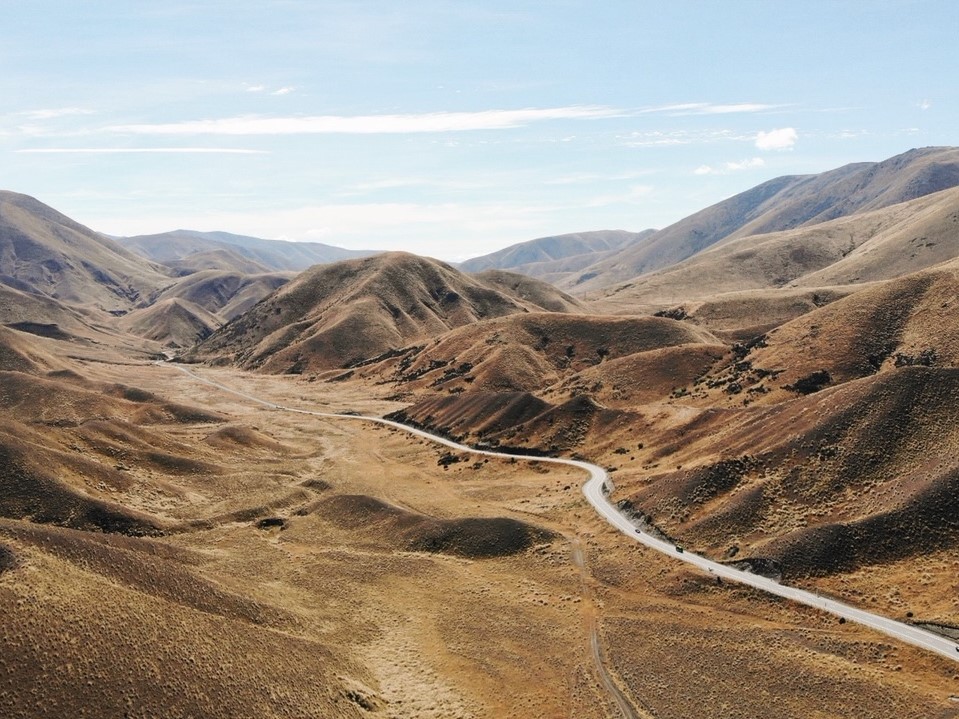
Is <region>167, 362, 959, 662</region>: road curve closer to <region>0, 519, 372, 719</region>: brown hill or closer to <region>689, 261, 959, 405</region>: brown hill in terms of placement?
<region>0, 519, 372, 719</region>: brown hill

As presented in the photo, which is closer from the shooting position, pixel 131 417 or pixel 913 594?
pixel 913 594

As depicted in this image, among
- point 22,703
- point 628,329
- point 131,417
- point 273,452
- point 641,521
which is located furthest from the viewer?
point 628,329

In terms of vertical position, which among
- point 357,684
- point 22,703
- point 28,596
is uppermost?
point 28,596

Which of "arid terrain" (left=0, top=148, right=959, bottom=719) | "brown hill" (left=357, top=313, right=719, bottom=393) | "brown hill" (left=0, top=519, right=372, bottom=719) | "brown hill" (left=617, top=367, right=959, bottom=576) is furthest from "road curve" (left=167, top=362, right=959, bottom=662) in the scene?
"brown hill" (left=357, top=313, right=719, bottom=393)

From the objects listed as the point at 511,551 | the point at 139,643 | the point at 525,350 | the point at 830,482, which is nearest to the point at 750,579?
the point at 830,482

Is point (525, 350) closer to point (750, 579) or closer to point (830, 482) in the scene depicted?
point (830, 482)

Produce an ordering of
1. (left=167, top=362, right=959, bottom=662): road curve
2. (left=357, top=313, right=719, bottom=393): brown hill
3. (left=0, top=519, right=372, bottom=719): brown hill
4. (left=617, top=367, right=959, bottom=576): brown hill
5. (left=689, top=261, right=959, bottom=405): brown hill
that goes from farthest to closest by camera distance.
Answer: (left=357, top=313, right=719, bottom=393): brown hill < (left=689, top=261, right=959, bottom=405): brown hill < (left=617, top=367, right=959, bottom=576): brown hill < (left=167, top=362, right=959, bottom=662): road curve < (left=0, top=519, right=372, bottom=719): brown hill

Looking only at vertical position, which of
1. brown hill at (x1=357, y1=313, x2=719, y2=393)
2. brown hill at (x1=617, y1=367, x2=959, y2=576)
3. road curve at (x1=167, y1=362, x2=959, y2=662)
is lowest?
road curve at (x1=167, y1=362, x2=959, y2=662)

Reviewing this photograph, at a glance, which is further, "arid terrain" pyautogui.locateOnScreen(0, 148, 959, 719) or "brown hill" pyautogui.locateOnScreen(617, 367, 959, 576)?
"brown hill" pyautogui.locateOnScreen(617, 367, 959, 576)

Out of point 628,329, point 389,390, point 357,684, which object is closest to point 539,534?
point 357,684

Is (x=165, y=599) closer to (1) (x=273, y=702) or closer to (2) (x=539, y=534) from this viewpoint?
(1) (x=273, y=702)

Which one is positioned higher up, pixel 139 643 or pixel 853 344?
pixel 853 344
